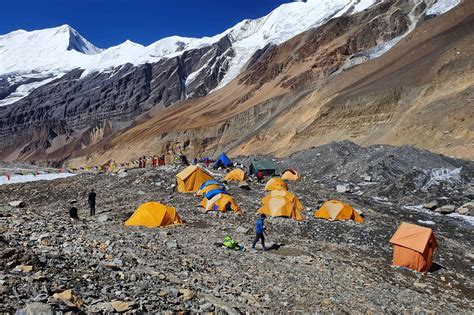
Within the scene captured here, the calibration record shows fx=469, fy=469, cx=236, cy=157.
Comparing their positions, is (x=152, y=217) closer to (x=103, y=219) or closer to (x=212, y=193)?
(x=103, y=219)

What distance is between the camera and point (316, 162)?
37344 mm

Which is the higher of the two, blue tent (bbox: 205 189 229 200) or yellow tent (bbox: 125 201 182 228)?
blue tent (bbox: 205 189 229 200)

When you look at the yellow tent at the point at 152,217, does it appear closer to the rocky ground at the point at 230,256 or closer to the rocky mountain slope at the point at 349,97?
the rocky ground at the point at 230,256

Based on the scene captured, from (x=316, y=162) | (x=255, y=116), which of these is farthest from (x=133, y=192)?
(x=255, y=116)

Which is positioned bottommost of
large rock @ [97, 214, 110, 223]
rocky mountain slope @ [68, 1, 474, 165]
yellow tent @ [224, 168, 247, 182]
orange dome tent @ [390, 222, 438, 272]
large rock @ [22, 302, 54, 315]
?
orange dome tent @ [390, 222, 438, 272]

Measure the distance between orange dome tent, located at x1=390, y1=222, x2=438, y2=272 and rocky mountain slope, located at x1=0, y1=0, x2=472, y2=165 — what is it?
885 inches

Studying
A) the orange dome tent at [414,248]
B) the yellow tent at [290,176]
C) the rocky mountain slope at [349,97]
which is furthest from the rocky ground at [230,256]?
the rocky mountain slope at [349,97]

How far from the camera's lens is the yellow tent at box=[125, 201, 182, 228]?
1784cm

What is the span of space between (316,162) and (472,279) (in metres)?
22.7

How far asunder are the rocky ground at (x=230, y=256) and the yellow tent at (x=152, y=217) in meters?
0.82

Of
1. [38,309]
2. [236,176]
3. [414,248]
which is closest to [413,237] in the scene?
[414,248]

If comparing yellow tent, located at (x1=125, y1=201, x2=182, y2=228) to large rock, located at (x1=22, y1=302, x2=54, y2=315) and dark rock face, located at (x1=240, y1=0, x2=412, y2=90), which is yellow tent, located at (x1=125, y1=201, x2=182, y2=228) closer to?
large rock, located at (x1=22, y1=302, x2=54, y2=315)

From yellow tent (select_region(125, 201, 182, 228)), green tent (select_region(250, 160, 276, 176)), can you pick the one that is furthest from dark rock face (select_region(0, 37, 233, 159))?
yellow tent (select_region(125, 201, 182, 228))

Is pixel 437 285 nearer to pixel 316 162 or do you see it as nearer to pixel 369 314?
pixel 369 314
